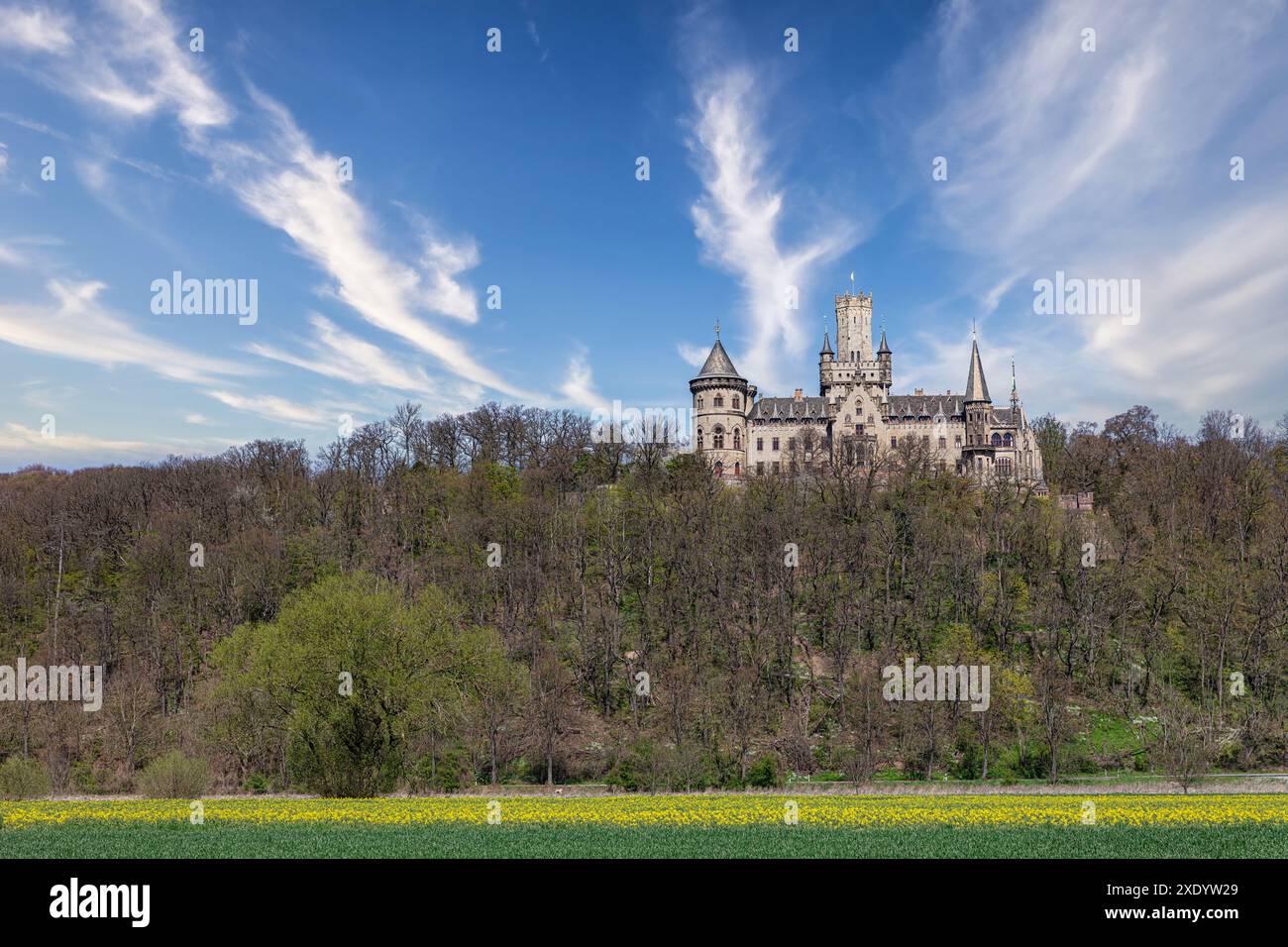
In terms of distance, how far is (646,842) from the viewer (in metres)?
19.4

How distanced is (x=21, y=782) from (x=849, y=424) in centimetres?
9081

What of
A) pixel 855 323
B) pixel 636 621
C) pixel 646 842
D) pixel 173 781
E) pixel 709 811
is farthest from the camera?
pixel 855 323

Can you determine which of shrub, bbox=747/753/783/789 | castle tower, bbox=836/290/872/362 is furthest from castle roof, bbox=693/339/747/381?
shrub, bbox=747/753/783/789

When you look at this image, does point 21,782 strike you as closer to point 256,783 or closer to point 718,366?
point 256,783

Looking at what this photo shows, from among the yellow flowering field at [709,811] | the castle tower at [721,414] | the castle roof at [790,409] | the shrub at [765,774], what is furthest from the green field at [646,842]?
the castle roof at [790,409]

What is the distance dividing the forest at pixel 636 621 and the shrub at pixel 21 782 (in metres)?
2.92

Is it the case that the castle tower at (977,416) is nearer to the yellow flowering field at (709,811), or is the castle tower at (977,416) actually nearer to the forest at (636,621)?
the forest at (636,621)

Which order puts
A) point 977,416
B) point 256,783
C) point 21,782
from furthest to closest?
point 977,416
point 256,783
point 21,782

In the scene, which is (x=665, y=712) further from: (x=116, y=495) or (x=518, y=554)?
(x=116, y=495)

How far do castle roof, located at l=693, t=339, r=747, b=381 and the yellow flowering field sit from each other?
83445mm

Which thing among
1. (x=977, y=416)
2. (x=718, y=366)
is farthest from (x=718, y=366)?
(x=977, y=416)

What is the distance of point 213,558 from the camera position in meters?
65.6

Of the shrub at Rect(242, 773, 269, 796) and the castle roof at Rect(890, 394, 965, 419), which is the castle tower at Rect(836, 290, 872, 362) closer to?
the castle roof at Rect(890, 394, 965, 419)

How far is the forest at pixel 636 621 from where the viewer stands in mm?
34594
